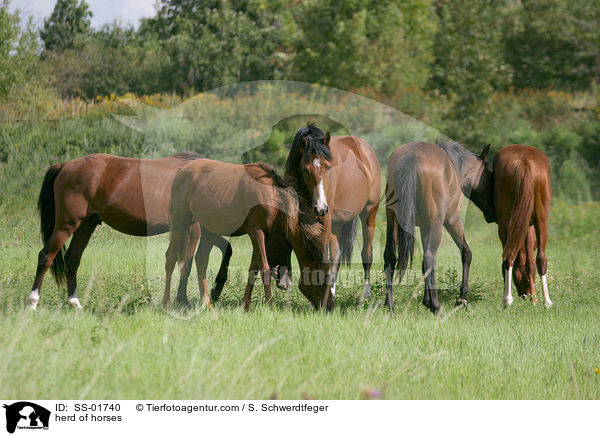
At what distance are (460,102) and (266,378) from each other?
15.7 meters

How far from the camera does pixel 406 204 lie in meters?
7.36

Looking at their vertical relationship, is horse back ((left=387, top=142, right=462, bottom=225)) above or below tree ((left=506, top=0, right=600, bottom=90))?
below

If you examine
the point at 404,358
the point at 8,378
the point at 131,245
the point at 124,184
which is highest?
the point at 124,184

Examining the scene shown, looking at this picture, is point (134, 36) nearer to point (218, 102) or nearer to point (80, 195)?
point (218, 102)

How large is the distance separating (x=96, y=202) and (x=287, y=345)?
3.30 m

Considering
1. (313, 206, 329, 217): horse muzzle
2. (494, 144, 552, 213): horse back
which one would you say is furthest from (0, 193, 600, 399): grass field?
(494, 144, 552, 213): horse back

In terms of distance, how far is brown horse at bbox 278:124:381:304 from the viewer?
6238 millimetres

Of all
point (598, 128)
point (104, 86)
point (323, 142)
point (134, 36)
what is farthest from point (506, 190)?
point (134, 36)

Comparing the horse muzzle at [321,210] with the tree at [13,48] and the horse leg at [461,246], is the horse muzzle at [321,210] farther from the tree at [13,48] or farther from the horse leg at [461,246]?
the tree at [13,48]

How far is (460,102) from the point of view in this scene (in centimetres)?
1852

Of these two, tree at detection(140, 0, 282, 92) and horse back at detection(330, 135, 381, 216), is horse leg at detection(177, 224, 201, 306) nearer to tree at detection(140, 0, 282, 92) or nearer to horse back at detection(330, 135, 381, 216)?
horse back at detection(330, 135, 381, 216)
